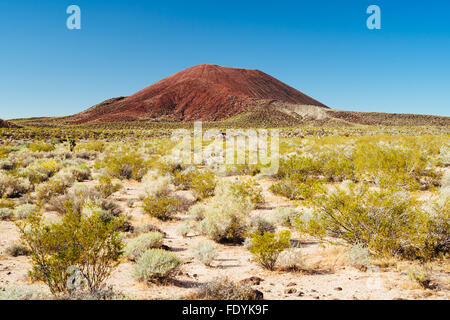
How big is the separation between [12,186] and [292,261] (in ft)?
32.0

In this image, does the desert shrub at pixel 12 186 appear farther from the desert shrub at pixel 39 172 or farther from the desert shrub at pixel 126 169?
the desert shrub at pixel 126 169

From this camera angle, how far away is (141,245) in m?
4.84

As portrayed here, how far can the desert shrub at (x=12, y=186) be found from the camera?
28.6 feet

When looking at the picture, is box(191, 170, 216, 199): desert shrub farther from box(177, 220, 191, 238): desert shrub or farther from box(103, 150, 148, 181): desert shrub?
box(103, 150, 148, 181): desert shrub

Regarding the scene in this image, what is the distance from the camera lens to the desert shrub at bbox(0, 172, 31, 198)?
8.70 meters

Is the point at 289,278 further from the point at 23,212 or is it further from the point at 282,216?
the point at 23,212

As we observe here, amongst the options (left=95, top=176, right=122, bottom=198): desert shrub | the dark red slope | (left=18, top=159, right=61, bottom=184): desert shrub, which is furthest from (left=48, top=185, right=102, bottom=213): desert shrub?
the dark red slope

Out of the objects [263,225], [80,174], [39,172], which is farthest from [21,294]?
[39,172]

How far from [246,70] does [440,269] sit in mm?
128951

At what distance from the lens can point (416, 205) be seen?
455cm

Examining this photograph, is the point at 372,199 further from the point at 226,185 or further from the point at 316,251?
the point at 226,185

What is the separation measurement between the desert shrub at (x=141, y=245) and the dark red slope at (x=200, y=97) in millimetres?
80091

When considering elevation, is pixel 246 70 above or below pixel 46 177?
above
